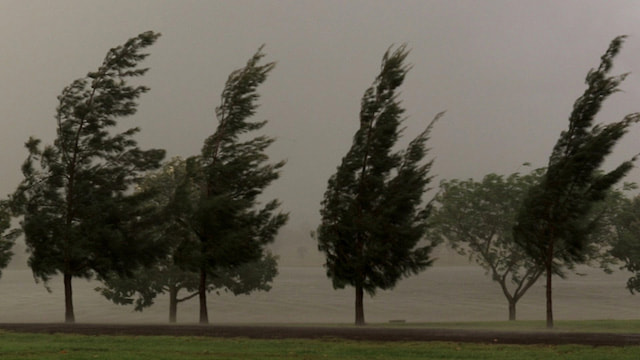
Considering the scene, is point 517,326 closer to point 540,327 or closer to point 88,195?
point 540,327

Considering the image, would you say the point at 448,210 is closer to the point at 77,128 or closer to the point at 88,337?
the point at 77,128

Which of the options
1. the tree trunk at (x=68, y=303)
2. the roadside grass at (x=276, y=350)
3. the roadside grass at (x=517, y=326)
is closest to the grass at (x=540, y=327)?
the roadside grass at (x=517, y=326)

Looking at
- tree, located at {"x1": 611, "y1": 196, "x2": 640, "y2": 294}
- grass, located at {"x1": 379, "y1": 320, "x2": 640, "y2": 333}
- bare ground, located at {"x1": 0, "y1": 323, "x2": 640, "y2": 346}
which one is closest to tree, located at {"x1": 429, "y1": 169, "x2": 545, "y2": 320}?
tree, located at {"x1": 611, "y1": 196, "x2": 640, "y2": 294}

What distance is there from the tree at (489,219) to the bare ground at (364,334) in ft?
81.1

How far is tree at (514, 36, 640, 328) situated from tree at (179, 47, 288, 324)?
13.0m

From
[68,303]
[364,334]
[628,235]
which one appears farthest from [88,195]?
[628,235]

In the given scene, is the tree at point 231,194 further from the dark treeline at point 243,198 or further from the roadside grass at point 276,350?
the roadside grass at point 276,350

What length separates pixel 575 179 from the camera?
32.0 meters

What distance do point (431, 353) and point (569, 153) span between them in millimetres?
17343

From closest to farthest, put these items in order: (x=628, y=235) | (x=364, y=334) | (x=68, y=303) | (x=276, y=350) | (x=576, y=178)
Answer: (x=276, y=350) < (x=364, y=334) < (x=576, y=178) < (x=68, y=303) < (x=628, y=235)

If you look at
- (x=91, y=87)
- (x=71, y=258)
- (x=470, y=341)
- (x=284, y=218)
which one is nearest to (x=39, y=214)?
(x=71, y=258)

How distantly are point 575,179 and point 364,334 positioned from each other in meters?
14.8

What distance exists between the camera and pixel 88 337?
77.0 feet

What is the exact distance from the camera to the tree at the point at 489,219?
48.4 m
